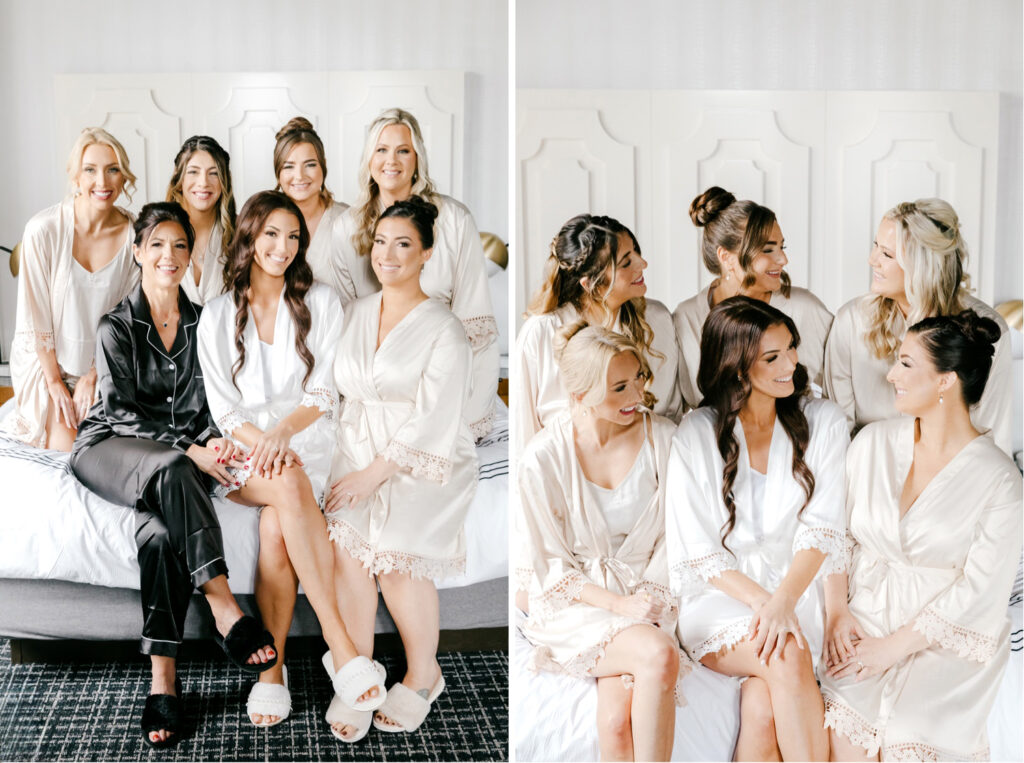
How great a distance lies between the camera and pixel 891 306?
86.4 inches

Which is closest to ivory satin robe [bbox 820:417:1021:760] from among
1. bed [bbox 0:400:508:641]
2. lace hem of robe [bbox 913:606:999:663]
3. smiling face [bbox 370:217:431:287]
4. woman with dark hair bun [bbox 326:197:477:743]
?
lace hem of robe [bbox 913:606:999:663]

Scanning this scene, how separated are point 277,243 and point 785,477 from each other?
3.99 feet

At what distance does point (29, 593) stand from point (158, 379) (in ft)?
1.85

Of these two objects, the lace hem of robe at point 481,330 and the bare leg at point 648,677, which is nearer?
the bare leg at point 648,677

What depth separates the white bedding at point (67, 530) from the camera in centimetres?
215

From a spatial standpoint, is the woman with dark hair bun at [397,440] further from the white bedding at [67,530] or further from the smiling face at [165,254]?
the smiling face at [165,254]

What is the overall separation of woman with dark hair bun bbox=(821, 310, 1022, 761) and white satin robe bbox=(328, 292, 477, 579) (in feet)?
2.90

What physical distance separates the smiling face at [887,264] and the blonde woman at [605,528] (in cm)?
55

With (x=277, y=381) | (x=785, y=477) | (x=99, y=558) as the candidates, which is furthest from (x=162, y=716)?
(x=785, y=477)

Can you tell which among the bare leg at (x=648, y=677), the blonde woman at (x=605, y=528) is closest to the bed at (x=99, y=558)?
the blonde woman at (x=605, y=528)

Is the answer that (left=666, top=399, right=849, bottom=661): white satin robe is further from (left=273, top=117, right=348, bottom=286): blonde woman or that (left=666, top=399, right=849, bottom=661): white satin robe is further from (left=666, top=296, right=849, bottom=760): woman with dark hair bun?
(left=273, top=117, right=348, bottom=286): blonde woman

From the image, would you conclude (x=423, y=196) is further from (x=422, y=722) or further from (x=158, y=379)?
(x=422, y=722)

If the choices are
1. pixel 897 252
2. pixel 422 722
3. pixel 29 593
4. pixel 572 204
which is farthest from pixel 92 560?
pixel 897 252

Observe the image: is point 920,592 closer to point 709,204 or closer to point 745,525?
point 745,525
